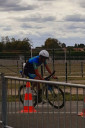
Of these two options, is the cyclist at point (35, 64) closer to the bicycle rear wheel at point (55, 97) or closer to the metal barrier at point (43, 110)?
the metal barrier at point (43, 110)

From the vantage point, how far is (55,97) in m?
5.55

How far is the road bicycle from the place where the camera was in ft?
17.6

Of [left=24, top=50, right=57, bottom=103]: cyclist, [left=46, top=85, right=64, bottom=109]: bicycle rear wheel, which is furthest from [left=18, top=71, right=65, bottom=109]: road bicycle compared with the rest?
[left=24, top=50, right=57, bottom=103]: cyclist

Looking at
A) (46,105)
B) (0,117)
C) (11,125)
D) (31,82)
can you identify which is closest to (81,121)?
(46,105)

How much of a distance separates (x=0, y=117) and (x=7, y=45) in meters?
76.2

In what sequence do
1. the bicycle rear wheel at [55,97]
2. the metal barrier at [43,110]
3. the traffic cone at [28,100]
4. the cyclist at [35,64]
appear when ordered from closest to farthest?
the metal barrier at [43,110], the bicycle rear wheel at [55,97], the traffic cone at [28,100], the cyclist at [35,64]

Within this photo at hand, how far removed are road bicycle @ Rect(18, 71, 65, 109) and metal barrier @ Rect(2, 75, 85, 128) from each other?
0.06 metres

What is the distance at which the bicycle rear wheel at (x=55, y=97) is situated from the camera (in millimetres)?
5346

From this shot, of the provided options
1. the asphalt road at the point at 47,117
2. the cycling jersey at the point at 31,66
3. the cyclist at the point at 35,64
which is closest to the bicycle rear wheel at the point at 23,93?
the asphalt road at the point at 47,117

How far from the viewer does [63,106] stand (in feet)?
17.5

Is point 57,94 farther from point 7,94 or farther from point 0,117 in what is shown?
point 0,117

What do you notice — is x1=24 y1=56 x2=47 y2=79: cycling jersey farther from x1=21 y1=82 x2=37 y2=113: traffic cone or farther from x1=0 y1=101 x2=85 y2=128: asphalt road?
x1=21 y1=82 x2=37 y2=113: traffic cone

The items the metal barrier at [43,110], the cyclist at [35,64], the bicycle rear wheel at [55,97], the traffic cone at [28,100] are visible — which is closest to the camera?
the metal barrier at [43,110]

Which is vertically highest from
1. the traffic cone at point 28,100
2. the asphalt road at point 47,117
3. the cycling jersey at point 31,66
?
the cycling jersey at point 31,66
